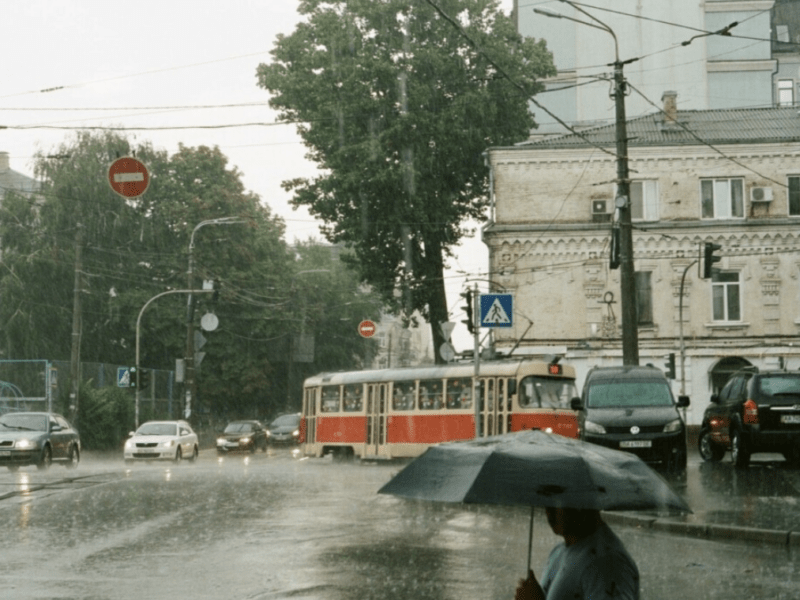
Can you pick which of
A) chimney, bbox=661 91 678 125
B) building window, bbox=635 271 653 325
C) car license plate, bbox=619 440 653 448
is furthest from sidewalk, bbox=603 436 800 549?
chimney, bbox=661 91 678 125

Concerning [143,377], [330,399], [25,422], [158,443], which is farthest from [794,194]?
[25,422]

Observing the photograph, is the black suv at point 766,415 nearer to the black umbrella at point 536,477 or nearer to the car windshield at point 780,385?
the car windshield at point 780,385

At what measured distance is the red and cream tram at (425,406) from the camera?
3042cm

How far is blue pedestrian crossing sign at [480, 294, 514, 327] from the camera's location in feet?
73.7

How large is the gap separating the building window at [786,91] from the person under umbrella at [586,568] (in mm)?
65973

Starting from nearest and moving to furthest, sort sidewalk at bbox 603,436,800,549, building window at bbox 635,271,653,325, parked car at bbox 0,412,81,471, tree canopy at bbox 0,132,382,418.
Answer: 1. sidewalk at bbox 603,436,800,549
2. parked car at bbox 0,412,81,471
3. building window at bbox 635,271,653,325
4. tree canopy at bbox 0,132,382,418

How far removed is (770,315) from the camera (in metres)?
47.8

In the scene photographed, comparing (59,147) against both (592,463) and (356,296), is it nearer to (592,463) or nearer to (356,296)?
(356,296)

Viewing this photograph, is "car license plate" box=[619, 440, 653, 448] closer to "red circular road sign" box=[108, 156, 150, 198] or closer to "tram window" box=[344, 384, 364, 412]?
"red circular road sign" box=[108, 156, 150, 198]

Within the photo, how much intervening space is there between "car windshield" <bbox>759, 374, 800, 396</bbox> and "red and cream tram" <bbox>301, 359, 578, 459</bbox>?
630 cm

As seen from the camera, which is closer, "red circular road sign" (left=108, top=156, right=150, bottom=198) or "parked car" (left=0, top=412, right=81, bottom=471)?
"red circular road sign" (left=108, top=156, right=150, bottom=198)

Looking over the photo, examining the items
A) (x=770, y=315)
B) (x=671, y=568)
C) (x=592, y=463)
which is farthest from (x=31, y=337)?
(x=592, y=463)

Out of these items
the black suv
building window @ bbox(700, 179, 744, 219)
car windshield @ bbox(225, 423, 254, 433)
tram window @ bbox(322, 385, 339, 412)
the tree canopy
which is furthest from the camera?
the tree canopy

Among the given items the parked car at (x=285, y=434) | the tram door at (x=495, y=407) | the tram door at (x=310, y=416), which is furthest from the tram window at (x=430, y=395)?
the parked car at (x=285, y=434)
